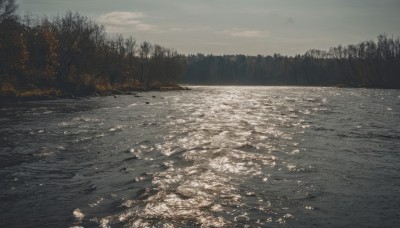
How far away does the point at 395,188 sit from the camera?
11.7m

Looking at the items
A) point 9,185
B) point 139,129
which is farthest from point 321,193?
point 139,129

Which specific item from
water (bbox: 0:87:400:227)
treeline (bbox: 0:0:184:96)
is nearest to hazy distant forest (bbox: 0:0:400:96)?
treeline (bbox: 0:0:184:96)

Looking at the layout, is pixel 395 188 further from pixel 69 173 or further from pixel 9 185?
pixel 9 185

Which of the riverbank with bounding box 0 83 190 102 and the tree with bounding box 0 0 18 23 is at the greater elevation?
the tree with bounding box 0 0 18 23

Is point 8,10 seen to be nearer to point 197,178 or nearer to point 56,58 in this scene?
point 56,58

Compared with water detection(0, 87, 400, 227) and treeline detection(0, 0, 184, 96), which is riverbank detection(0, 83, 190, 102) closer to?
treeline detection(0, 0, 184, 96)

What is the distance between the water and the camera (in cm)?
909

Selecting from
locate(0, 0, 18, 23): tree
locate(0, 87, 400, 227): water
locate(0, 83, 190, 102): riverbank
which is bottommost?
locate(0, 87, 400, 227): water

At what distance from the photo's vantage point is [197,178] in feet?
42.1

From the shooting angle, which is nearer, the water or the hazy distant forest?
the water

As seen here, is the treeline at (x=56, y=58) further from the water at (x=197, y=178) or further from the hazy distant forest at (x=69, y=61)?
the water at (x=197, y=178)

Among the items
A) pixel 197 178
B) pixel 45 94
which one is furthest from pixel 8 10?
pixel 197 178

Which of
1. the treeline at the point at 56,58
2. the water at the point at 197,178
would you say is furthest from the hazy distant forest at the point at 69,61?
the water at the point at 197,178

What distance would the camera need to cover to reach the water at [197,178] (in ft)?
29.8
